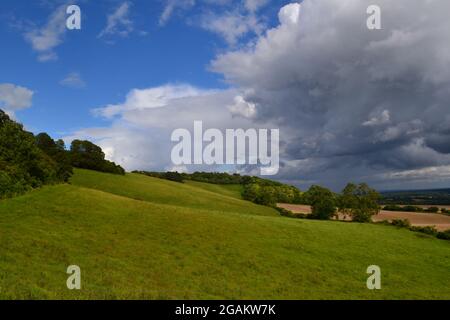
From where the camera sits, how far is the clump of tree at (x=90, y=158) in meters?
103

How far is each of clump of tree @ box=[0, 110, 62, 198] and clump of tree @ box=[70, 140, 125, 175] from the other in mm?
37603

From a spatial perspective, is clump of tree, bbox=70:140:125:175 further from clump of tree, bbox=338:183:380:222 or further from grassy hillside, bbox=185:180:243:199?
clump of tree, bbox=338:183:380:222

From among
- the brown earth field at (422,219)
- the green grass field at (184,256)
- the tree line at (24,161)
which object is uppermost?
the tree line at (24,161)

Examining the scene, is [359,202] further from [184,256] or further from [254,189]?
[184,256]

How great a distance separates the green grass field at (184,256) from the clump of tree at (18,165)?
327 cm

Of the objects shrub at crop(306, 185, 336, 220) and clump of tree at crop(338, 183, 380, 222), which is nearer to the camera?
clump of tree at crop(338, 183, 380, 222)

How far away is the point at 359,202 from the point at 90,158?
239 ft

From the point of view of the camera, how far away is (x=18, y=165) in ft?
175

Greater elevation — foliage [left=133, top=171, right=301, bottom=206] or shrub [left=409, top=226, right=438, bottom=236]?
foliage [left=133, top=171, right=301, bottom=206]

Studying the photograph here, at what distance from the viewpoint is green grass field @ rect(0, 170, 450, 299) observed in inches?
818

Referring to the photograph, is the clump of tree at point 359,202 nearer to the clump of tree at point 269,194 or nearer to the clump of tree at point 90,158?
the clump of tree at point 269,194

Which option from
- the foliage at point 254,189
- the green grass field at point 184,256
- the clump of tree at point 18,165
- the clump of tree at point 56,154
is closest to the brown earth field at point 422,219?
the foliage at point 254,189

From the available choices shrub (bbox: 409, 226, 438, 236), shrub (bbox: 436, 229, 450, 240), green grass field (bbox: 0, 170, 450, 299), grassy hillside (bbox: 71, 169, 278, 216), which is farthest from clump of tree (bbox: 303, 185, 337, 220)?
green grass field (bbox: 0, 170, 450, 299)
